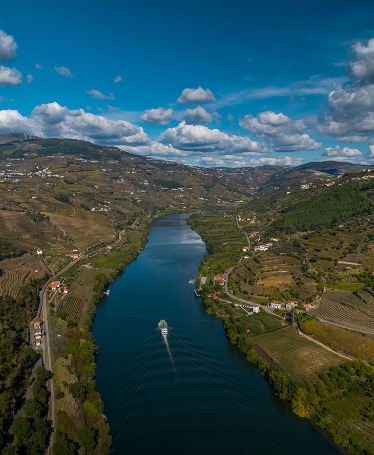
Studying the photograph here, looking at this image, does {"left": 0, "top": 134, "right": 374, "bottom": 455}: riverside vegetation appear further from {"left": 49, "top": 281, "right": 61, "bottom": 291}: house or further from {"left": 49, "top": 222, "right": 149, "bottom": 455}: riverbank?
{"left": 49, "top": 281, "right": 61, "bottom": 291}: house

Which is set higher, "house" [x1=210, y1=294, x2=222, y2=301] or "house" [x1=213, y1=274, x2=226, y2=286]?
"house" [x1=213, y1=274, x2=226, y2=286]

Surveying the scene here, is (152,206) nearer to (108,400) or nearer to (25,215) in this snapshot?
(25,215)

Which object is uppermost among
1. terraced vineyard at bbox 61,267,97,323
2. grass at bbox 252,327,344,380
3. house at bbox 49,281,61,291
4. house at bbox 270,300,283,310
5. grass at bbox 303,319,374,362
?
grass at bbox 303,319,374,362

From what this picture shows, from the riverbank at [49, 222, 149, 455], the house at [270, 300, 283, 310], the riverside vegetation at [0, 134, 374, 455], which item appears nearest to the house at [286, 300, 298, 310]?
the house at [270, 300, 283, 310]

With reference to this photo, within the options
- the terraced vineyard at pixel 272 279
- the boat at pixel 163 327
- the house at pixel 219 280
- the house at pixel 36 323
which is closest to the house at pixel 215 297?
the terraced vineyard at pixel 272 279

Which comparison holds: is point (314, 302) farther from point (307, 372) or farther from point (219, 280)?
point (307, 372)

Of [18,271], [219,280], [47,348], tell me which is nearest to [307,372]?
[47,348]
